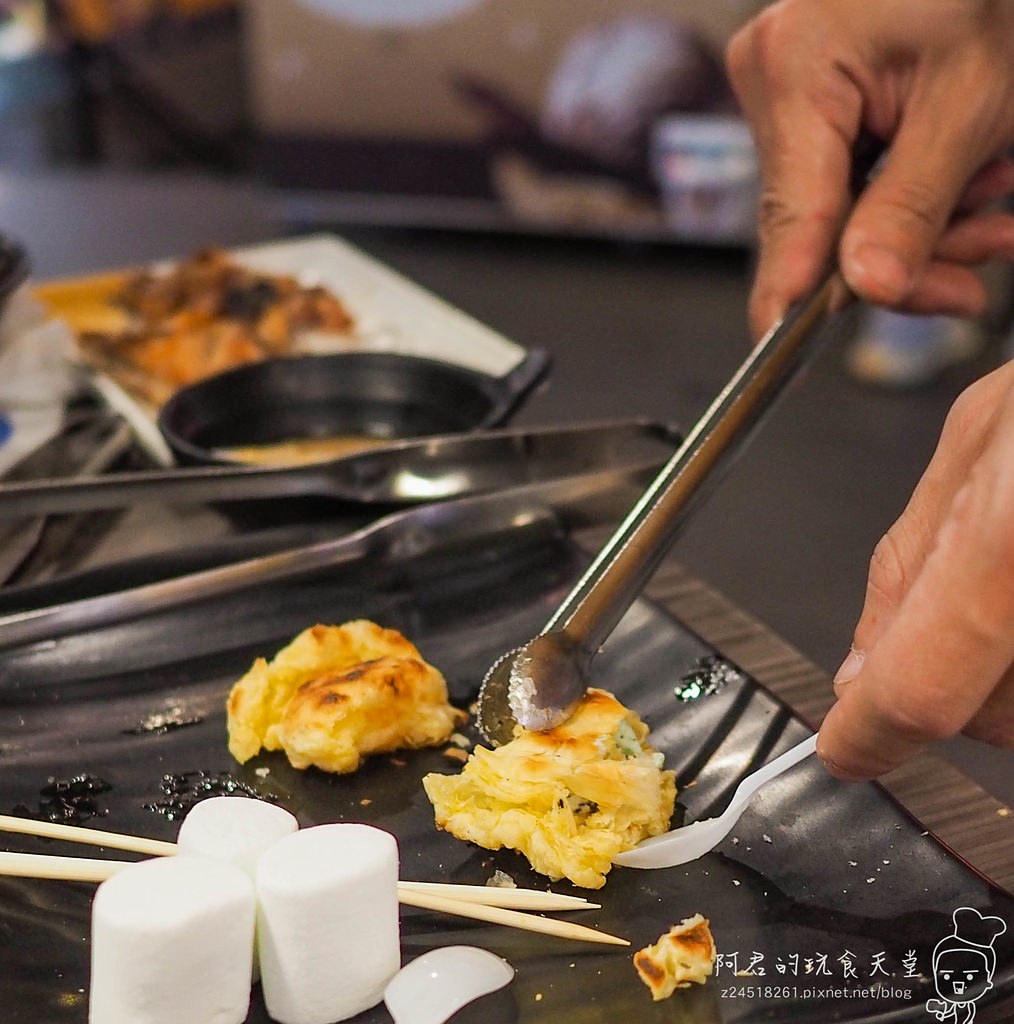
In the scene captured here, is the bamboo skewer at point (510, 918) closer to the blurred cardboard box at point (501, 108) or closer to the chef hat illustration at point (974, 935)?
the chef hat illustration at point (974, 935)

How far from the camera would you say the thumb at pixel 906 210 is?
1491 millimetres

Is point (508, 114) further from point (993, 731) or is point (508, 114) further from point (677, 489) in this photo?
point (993, 731)

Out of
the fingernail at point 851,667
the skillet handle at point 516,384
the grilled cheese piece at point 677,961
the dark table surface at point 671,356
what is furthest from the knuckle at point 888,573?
the skillet handle at point 516,384

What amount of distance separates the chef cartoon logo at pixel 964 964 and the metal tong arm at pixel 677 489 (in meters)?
0.37

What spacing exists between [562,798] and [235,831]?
261 millimetres

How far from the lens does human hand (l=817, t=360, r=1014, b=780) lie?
0.75m

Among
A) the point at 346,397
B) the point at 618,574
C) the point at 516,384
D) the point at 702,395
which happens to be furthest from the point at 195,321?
the point at 618,574

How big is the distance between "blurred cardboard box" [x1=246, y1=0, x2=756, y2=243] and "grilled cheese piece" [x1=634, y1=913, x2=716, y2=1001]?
283 cm

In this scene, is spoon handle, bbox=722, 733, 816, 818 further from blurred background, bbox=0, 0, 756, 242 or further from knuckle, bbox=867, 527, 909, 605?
blurred background, bbox=0, 0, 756, 242

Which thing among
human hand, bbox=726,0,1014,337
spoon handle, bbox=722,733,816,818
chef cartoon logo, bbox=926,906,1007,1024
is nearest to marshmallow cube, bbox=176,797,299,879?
spoon handle, bbox=722,733,816,818

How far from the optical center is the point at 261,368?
1.79 meters

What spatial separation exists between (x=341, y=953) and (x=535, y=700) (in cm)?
29

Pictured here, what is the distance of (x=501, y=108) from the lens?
3.61 meters

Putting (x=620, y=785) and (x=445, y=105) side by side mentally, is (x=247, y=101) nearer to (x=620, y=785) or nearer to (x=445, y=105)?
(x=445, y=105)
